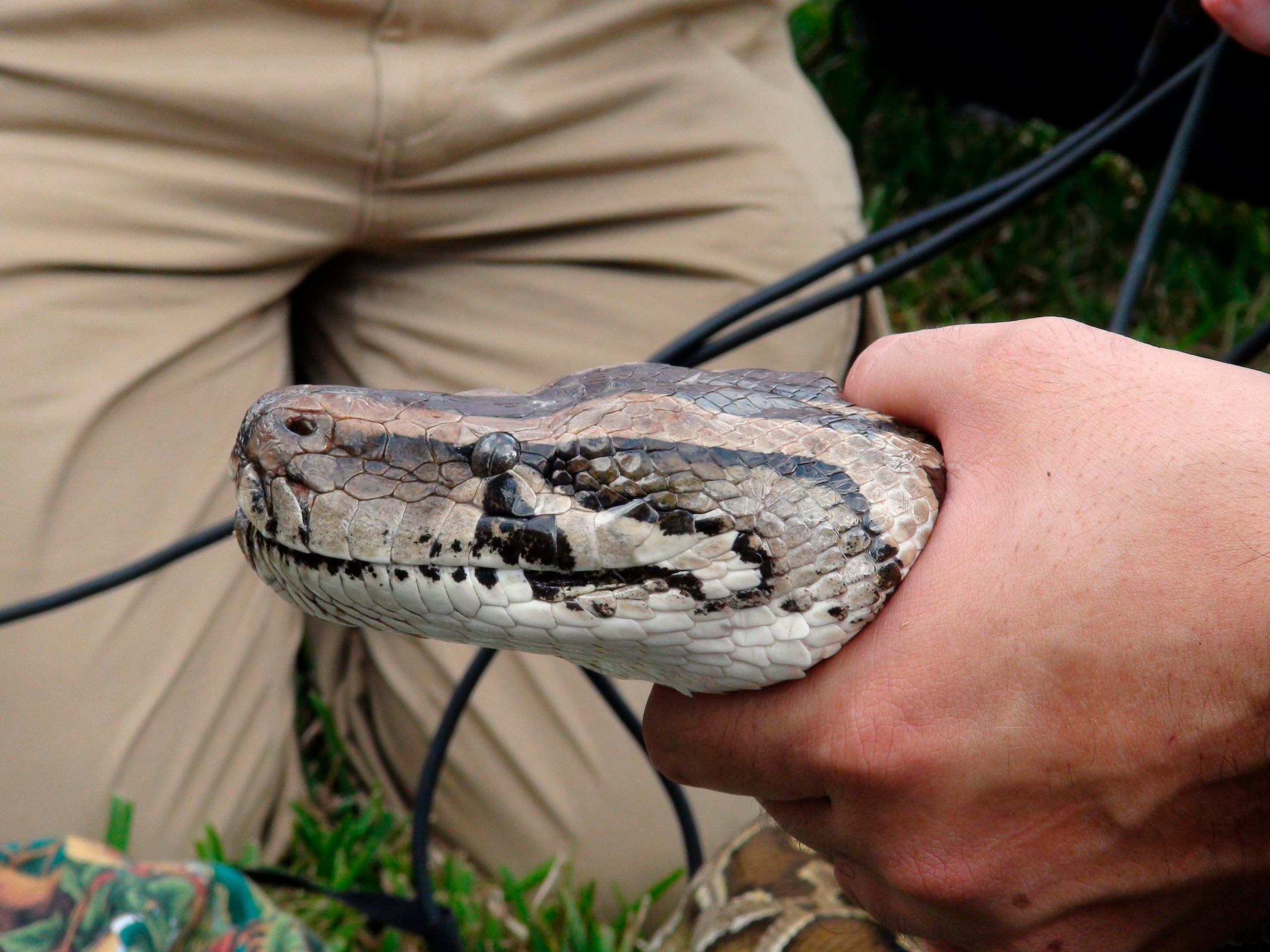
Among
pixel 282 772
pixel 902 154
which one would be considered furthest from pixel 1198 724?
pixel 902 154

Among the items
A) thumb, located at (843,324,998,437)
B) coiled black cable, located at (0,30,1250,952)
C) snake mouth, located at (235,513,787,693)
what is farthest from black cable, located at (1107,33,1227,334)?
snake mouth, located at (235,513,787,693)

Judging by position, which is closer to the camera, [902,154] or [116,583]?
[116,583]

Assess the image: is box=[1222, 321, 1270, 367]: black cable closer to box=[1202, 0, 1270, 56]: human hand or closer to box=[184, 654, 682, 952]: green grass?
box=[1202, 0, 1270, 56]: human hand

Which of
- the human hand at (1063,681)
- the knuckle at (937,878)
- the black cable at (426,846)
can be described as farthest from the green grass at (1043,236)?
the knuckle at (937,878)

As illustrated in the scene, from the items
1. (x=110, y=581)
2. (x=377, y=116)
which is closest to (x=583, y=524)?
(x=110, y=581)

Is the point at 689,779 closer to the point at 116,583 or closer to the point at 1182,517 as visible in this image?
the point at 1182,517

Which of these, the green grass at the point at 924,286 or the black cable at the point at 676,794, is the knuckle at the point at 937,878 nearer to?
the black cable at the point at 676,794
